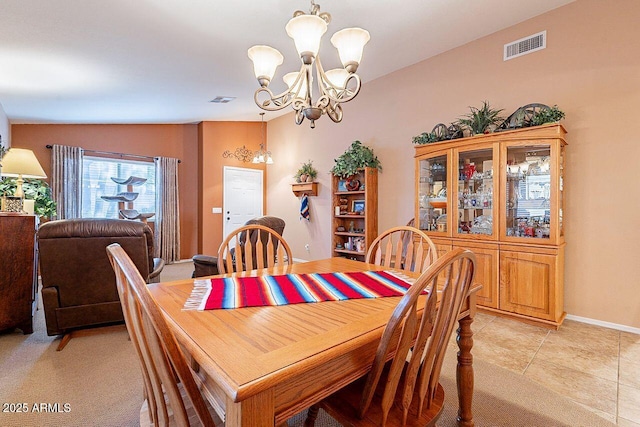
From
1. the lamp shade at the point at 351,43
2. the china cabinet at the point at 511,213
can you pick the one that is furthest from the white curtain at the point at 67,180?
the china cabinet at the point at 511,213

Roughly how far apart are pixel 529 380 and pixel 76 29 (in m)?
4.34

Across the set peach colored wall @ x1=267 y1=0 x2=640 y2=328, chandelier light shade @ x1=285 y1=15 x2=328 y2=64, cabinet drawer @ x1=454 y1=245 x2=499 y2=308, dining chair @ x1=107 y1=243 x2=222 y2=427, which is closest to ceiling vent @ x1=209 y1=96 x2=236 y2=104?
peach colored wall @ x1=267 y1=0 x2=640 y2=328

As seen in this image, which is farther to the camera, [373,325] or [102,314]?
[102,314]

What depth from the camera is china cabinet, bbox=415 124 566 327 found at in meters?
2.71

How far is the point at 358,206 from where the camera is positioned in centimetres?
480

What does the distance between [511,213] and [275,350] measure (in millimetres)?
2976

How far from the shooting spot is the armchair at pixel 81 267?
2.27 meters

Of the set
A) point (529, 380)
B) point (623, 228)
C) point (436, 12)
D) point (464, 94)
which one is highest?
point (436, 12)

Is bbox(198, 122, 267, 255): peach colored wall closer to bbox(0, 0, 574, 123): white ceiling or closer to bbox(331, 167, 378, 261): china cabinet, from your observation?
bbox(0, 0, 574, 123): white ceiling

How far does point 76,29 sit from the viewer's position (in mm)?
2559

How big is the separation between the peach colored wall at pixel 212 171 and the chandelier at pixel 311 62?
399cm

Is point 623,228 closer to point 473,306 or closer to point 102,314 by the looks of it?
point 473,306

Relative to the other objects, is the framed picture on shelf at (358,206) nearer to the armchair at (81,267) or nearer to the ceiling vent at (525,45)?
the ceiling vent at (525,45)

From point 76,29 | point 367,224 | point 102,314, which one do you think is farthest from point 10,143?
point 367,224
